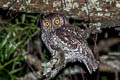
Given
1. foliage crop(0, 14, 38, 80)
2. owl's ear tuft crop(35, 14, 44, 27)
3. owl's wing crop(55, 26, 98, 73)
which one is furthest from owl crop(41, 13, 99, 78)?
foliage crop(0, 14, 38, 80)

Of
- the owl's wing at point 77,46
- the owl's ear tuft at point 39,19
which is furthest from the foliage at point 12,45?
the owl's wing at point 77,46

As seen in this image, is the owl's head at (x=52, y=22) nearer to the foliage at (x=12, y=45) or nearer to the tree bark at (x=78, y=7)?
the foliage at (x=12, y=45)

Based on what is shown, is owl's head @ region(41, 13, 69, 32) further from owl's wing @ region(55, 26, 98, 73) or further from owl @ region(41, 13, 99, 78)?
owl's wing @ region(55, 26, 98, 73)

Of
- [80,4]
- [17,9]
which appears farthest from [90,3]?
[17,9]

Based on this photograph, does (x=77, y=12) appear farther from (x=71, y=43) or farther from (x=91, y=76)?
(x=91, y=76)

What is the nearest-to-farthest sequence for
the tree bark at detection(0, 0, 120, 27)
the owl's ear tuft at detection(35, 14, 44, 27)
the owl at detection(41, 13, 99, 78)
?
the tree bark at detection(0, 0, 120, 27)
the owl at detection(41, 13, 99, 78)
the owl's ear tuft at detection(35, 14, 44, 27)

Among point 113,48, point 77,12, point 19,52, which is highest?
point 77,12
